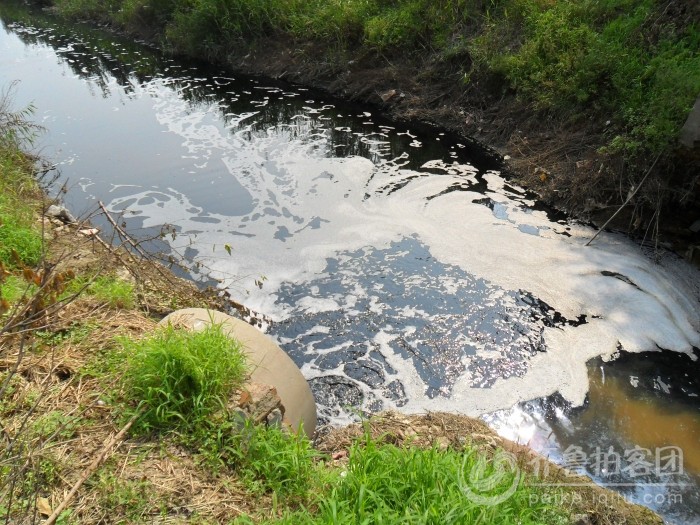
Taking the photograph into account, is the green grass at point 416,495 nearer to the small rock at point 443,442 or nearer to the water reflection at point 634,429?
the small rock at point 443,442

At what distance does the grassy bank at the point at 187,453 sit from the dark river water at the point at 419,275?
63 centimetres

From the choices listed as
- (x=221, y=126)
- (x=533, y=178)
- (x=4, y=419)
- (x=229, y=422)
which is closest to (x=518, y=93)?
(x=533, y=178)

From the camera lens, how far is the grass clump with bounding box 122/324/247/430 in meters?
2.77

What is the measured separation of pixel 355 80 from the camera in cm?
1039

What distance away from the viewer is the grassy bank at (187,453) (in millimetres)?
2289

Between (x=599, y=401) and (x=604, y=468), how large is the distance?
63cm

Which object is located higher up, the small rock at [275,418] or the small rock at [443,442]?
the small rock at [275,418]

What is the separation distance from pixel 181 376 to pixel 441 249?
12.0ft

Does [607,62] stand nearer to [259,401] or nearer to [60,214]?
[259,401]

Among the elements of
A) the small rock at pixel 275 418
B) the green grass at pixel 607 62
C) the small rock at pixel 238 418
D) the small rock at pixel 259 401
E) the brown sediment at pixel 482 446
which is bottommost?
the brown sediment at pixel 482 446

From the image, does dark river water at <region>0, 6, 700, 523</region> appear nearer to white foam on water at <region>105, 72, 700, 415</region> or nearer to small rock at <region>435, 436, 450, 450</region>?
white foam on water at <region>105, 72, 700, 415</region>

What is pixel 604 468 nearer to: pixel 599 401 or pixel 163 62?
pixel 599 401

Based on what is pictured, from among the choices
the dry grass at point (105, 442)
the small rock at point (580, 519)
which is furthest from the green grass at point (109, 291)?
the small rock at point (580, 519)

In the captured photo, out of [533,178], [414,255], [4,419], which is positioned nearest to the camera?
[4,419]
